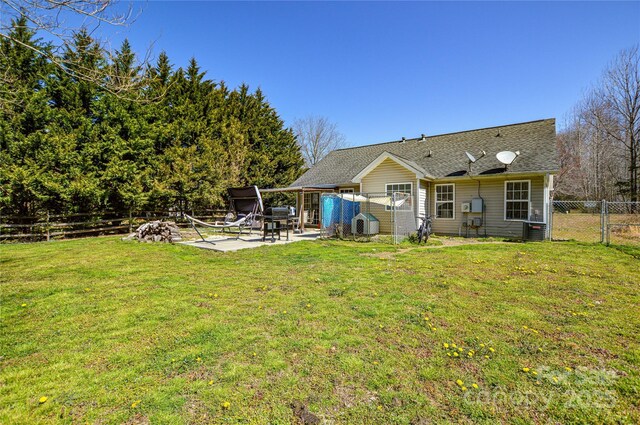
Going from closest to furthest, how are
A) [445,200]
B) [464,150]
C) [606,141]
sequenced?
[445,200] < [464,150] < [606,141]

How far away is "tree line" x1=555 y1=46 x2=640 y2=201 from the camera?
1961 centimetres

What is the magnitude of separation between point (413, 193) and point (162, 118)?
13.7 metres

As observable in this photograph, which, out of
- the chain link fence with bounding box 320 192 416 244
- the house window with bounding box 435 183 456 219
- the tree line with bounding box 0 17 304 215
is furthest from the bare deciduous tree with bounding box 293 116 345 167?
the chain link fence with bounding box 320 192 416 244

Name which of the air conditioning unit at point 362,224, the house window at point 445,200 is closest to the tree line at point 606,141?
Result: the house window at point 445,200

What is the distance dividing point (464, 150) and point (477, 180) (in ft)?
9.33

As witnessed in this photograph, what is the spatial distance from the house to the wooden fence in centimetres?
857

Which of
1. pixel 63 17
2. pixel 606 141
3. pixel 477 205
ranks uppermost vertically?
pixel 606 141

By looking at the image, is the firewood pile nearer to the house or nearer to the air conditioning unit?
the house

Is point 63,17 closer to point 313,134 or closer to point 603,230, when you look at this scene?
point 603,230

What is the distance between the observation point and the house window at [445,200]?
13.2m

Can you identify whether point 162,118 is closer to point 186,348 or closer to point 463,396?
point 186,348

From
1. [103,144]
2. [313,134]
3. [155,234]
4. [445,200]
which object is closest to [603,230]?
[445,200]

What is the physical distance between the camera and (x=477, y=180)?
1256 cm

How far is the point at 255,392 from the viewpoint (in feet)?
7.20
